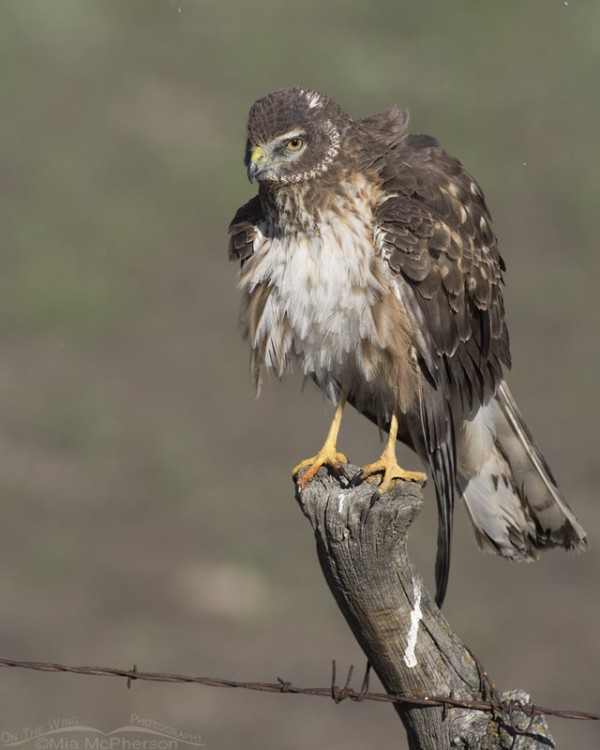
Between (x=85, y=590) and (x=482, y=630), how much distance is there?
3.08 m

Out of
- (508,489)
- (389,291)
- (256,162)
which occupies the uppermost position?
(256,162)

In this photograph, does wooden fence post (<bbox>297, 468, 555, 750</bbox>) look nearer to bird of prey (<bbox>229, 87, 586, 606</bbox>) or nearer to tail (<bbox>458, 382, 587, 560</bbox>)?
bird of prey (<bbox>229, 87, 586, 606</bbox>)

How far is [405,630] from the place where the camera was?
4.23 m

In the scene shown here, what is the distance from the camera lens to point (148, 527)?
10.4m

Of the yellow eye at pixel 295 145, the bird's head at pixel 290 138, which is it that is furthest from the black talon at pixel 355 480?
the yellow eye at pixel 295 145

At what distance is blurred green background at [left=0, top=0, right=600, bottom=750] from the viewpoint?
920cm

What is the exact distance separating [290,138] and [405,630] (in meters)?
2.28

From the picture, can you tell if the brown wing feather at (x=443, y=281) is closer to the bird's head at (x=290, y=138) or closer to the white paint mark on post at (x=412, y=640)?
the bird's head at (x=290, y=138)

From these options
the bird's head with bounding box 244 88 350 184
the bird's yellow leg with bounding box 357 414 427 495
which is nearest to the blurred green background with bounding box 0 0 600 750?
the bird's yellow leg with bounding box 357 414 427 495

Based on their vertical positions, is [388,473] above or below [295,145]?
below

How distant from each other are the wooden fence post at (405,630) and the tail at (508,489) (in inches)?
59.3

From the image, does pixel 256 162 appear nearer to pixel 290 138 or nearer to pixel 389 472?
pixel 290 138

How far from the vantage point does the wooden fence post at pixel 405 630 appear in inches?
166

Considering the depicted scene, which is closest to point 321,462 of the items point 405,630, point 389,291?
point 389,291
